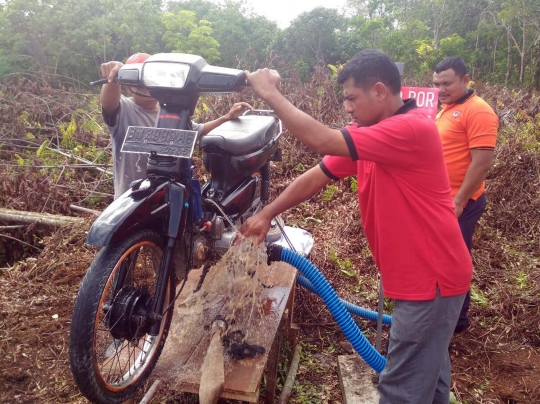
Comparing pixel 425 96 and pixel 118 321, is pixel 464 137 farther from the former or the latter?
pixel 118 321

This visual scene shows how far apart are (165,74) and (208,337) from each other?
1449 millimetres

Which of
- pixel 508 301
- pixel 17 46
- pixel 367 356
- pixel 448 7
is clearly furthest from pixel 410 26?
pixel 367 356

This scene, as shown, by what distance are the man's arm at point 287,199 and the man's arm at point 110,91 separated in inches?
41.8

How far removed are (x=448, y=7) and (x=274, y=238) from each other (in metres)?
26.4

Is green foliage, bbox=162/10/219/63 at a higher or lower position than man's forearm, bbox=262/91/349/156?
higher

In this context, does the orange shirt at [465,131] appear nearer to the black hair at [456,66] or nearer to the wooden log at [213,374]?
the black hair at [456,66]

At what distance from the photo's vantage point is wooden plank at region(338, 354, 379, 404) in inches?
110

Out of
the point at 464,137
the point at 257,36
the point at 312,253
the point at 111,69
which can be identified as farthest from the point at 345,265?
the point at 257,36

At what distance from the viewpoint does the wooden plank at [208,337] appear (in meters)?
2.13

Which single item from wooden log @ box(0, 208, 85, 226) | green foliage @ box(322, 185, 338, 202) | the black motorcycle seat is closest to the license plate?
the black motorcycle seat

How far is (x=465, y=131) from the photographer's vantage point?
3.20 meters

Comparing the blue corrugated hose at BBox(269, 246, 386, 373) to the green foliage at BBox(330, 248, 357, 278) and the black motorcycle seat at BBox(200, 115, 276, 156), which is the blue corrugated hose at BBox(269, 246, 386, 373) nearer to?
the black motorcycle seat at BBox(200, 115, 276, 156)

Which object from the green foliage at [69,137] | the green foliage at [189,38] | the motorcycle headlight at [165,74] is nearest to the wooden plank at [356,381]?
the motorcycle headlight at [165,74]

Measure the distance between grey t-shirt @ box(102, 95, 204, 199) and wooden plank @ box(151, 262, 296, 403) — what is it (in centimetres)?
83
